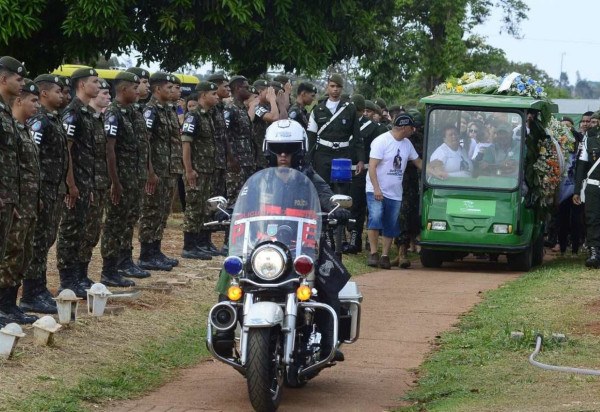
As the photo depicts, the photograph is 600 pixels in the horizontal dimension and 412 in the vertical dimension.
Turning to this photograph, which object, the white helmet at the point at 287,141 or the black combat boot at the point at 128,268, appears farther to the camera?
the black combat boot at the point at 128,268

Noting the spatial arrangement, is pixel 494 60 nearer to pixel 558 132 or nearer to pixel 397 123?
pixel 558 132

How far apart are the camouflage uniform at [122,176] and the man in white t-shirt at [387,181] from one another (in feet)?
15.5

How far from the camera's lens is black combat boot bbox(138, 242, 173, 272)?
1499cm

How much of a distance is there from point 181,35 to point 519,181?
5621mm

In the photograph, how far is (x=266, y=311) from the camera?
8.21 meters

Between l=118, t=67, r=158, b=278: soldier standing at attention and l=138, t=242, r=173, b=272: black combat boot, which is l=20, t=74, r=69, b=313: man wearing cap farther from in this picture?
l=138, t=242, r=173, b=272: black combat boot

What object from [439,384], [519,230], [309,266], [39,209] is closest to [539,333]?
[439,384]

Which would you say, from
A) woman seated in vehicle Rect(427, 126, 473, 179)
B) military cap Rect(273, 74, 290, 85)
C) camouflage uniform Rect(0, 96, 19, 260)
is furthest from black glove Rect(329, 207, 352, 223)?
military cap Rect(273, 74, 290, 85)

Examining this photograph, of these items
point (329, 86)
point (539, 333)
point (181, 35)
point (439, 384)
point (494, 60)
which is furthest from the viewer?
point (494, 60)

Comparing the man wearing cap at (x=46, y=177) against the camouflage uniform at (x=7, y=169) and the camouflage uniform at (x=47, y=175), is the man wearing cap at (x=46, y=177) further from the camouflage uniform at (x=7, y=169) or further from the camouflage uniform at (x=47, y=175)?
the camouflage uniform at (x=7, y=169)

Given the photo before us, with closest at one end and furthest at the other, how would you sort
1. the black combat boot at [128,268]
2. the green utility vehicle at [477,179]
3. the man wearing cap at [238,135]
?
the black combat boot at [128,268] < the man wearing cap at [238,135] < the green utility vehicle at [477,179]

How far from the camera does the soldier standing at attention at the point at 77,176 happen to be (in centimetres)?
1231

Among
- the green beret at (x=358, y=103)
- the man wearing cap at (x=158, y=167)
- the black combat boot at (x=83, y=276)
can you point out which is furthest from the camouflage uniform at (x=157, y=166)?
the green beret at (x=358, y=103)

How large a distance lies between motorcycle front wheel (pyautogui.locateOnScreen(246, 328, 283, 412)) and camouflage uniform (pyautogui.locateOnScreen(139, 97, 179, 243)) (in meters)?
6.79
